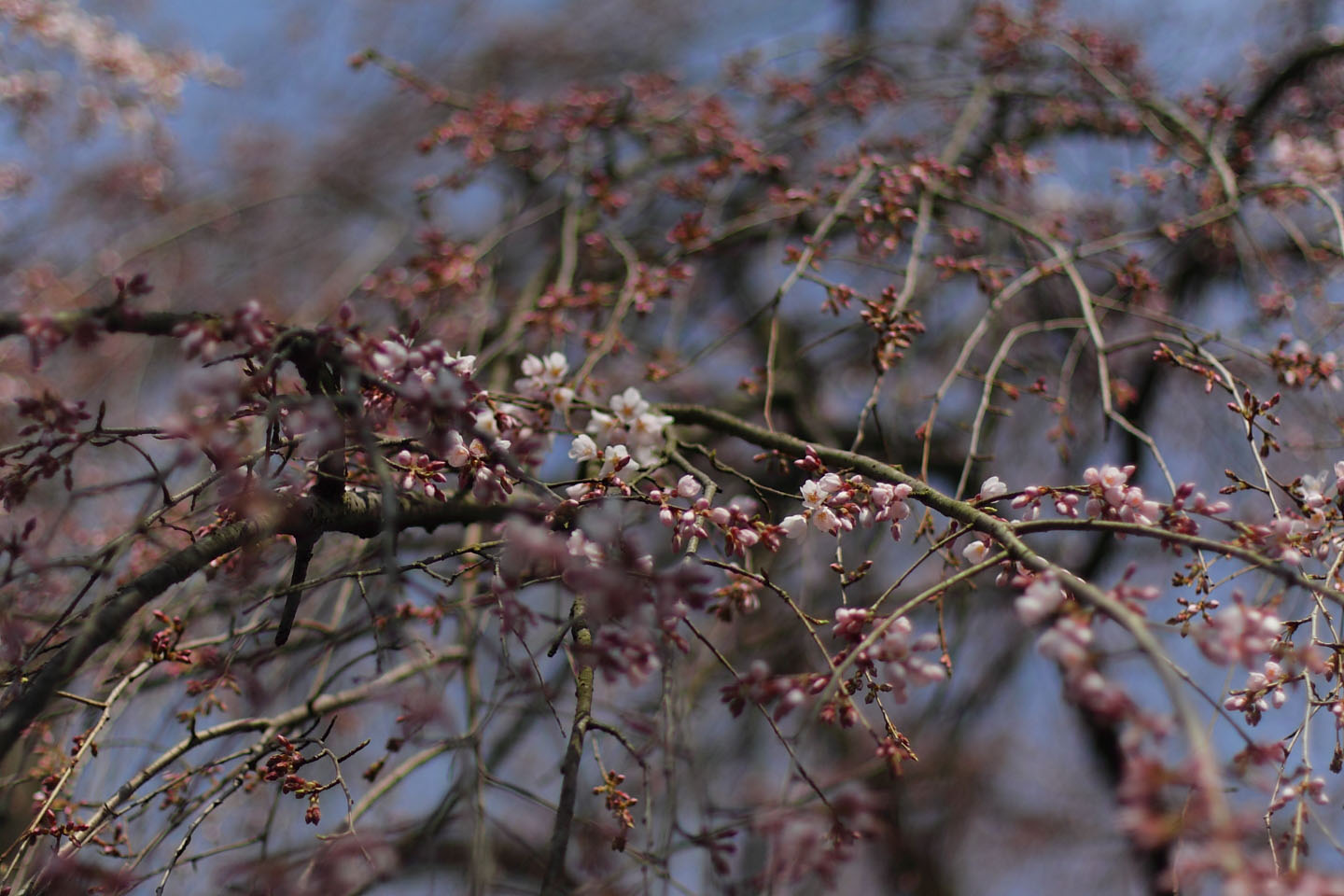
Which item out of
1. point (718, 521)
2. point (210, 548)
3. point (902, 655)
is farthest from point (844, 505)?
point (210, 548)

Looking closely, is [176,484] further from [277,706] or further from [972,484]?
[972,484]

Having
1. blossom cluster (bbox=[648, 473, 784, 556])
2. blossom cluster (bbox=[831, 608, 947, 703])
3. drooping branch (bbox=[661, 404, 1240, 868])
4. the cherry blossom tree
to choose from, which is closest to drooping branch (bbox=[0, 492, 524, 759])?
the cherry blossom tree

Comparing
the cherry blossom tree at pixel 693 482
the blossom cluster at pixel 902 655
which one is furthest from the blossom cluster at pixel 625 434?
the blossom cluster at pixel 902 655

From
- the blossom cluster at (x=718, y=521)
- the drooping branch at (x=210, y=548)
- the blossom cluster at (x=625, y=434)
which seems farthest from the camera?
the blossom cluster at (x=625, y=434)

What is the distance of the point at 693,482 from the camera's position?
68.5 inches

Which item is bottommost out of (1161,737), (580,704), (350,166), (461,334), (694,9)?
(1161,737)

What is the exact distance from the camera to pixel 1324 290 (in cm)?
330

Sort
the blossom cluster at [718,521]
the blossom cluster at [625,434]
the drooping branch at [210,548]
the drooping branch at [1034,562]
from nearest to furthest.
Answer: the drooping branch at [1034,562] < the drooping branch at [210,548] < the blossom cluster at [718,521] < the blossom cluster at [625,434]

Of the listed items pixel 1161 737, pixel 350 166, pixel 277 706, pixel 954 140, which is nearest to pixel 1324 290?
pixel 954 140

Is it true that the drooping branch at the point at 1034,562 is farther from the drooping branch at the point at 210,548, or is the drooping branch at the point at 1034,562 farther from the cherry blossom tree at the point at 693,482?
the drooping branch at the point at 210,548

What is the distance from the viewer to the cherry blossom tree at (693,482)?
1294 millimetres

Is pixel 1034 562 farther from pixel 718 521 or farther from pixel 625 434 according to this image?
pixel 625 434

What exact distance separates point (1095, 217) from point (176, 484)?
13.7ft

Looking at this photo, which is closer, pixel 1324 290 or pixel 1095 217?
pixel 1324 290
